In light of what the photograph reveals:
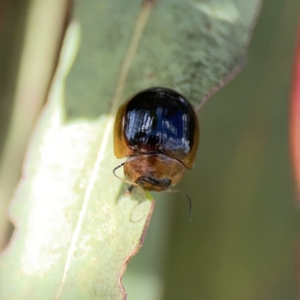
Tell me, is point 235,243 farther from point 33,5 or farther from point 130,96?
point 33,5

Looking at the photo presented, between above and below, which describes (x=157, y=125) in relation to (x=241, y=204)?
above

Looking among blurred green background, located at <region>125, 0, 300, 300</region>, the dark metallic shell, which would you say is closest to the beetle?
the dark metallic shell

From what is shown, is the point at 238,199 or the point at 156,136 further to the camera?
the point at 238,199

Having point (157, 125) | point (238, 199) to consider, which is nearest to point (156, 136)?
point (157, 125)

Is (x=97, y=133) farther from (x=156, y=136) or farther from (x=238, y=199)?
(x=238, y=199)

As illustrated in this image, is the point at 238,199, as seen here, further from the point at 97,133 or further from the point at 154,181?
the point at 97,133

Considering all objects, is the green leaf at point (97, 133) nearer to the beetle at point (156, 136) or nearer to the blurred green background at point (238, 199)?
the beetle at point (156, 136)

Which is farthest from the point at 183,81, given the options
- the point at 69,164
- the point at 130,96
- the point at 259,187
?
the point at 259,187
